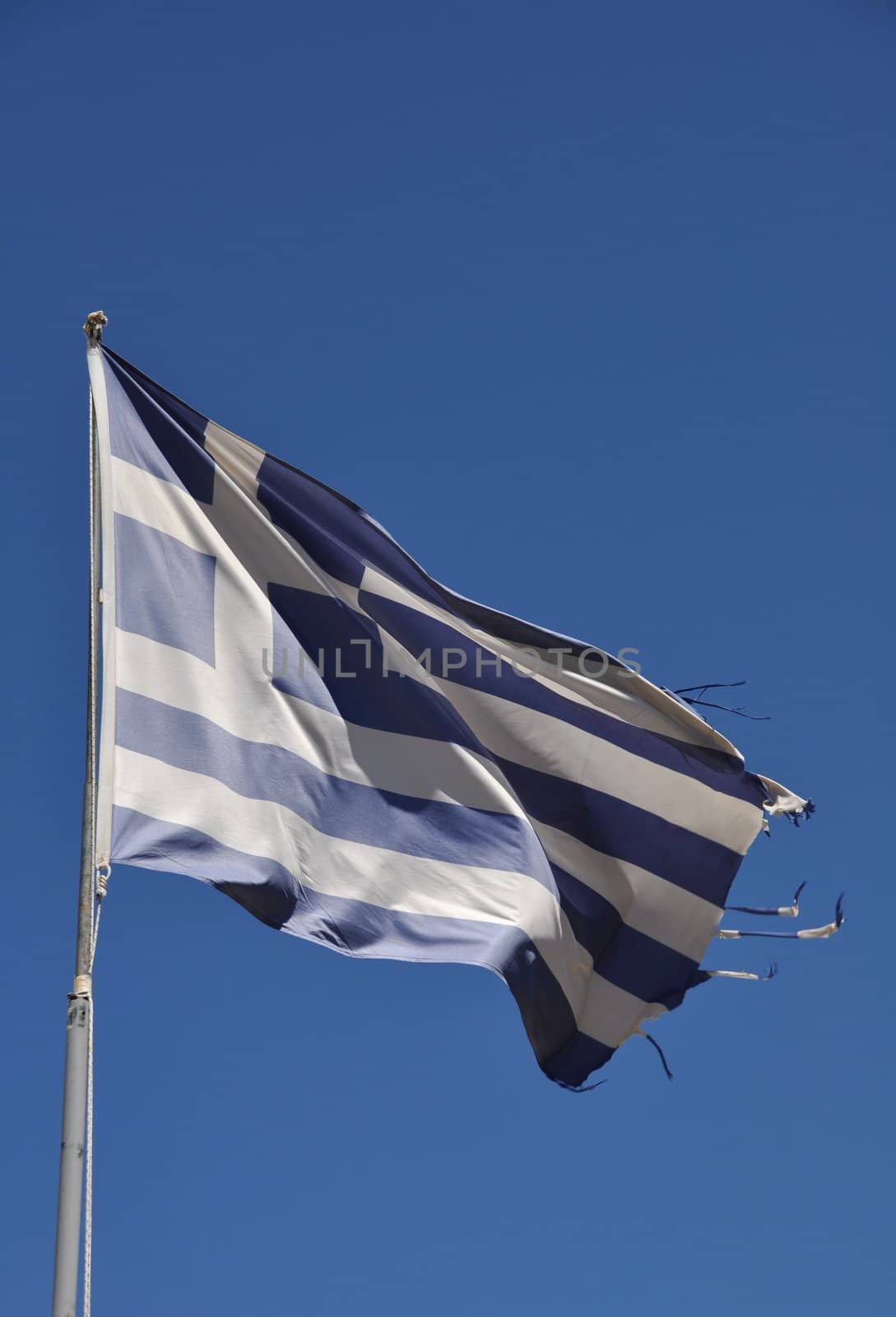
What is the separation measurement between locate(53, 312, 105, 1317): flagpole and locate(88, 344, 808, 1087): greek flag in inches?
4.1

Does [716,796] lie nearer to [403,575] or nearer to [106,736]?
[403,575]

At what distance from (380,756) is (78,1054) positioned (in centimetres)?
365

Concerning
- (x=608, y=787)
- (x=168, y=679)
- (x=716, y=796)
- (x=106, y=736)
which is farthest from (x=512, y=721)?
(x=106, y=736)

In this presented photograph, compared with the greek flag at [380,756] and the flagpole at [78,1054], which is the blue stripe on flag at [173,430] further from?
the flagpole at [78,1054]

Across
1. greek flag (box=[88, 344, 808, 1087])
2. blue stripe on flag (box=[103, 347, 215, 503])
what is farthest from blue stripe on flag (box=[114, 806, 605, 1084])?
blue stripe on flag (box=[103, 347, 215, 503])

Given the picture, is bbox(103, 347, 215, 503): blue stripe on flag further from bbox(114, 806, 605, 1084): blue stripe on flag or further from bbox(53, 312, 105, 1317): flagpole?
bbox(114, 806, 605, 1084): blue stripe on flag

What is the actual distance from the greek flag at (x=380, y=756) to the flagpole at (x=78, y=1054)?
0.10 meters

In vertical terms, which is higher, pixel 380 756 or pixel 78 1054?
pixel 380 756

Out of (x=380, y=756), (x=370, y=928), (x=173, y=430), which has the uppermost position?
(x=173, y=430)

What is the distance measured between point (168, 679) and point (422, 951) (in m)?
2.48

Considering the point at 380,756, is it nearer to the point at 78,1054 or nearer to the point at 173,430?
the point at 173,430

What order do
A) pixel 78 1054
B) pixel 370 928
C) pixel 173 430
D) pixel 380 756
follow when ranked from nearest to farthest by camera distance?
pixel 78 1054, pixel 370 928, pixel 173 430, pixel 380 756

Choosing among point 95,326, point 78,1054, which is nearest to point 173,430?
point 95,326

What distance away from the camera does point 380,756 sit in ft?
38.6
